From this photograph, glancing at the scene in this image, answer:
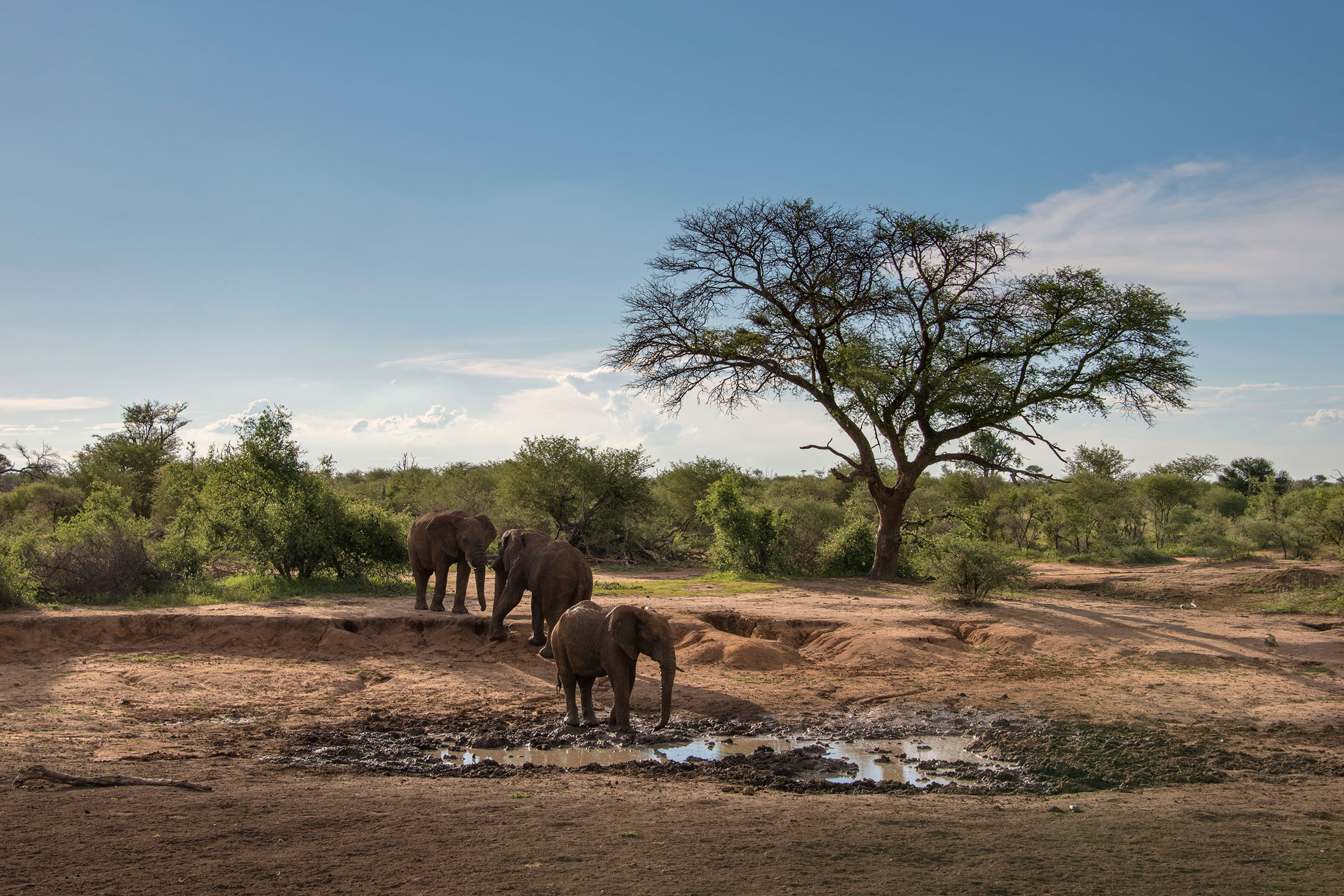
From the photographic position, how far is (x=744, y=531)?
890 inches

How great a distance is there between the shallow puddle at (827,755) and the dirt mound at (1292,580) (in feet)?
54.2

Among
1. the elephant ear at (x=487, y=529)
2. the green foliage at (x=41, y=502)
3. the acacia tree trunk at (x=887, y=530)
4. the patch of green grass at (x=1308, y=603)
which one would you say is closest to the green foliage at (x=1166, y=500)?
the patch of green grass at (x=1308, y=603)

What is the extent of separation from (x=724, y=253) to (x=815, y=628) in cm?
1151

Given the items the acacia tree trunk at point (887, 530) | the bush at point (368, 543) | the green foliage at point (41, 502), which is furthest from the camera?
the green foliage at point (41, 502)

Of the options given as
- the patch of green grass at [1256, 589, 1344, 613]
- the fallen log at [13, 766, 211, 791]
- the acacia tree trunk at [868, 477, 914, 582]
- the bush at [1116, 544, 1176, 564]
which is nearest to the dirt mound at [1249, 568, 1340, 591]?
the patch of green grass at [1256, 589, 1344, 613]

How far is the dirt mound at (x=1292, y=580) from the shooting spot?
19.3 meters

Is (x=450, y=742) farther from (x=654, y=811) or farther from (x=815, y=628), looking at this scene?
(x=815, y=628)

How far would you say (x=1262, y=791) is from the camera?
19.4 feet

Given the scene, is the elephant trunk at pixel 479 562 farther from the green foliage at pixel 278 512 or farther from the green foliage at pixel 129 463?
the green foliage at pixel 129 463

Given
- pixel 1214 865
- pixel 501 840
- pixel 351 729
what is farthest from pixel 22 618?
pixel 1214 865

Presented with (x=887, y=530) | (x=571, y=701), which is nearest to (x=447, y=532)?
(x=571, y=701)

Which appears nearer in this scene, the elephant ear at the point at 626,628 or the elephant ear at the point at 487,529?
the elephant ear at the point at 626,628

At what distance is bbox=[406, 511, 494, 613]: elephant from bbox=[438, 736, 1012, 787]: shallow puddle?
20.4ft

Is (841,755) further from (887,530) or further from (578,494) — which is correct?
(578,494)
